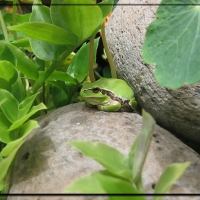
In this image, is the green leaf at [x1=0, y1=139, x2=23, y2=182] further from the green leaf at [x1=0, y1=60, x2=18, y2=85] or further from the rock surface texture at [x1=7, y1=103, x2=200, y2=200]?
the green leaf at [x1=0, y1=60, x2=18, y2=85]

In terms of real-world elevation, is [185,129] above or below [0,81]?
below

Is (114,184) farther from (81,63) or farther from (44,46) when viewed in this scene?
(81,63)

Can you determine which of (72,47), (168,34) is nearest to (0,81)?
(72,47)

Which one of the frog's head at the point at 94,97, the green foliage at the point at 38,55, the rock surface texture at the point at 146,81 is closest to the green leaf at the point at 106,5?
the green foliage at the point at 38,55

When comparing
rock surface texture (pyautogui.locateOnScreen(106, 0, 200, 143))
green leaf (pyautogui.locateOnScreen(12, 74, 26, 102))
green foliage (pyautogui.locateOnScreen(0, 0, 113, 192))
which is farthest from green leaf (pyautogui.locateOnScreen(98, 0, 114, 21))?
green leaf (pyautogui.locateOnScreen(12, 74, 26, 102))

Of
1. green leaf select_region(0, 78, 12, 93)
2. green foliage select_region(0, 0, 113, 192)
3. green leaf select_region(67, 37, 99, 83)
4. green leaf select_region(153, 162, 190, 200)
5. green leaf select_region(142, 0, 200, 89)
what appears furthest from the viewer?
green leaf select_region(67, 37, 99, 83)

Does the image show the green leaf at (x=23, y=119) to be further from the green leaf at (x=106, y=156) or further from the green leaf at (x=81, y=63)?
the green leaf at (x=81, y=63)

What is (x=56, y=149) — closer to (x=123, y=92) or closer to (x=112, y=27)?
(x=123, y=92)
